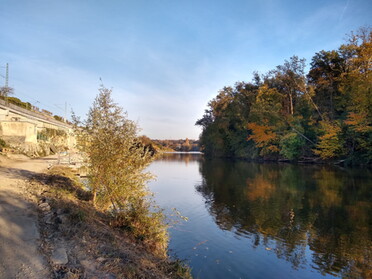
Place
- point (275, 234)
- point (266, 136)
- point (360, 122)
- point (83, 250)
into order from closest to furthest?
point (83, 250)
point (275, 234)
point (360, 122)
point (266, 136)

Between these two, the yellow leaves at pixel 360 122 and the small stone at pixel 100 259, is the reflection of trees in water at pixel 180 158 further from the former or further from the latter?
the small stone at pixel 100 259

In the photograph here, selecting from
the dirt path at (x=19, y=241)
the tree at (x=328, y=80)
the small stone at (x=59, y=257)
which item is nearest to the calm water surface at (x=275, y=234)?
the small stone at (x=59, y=257)

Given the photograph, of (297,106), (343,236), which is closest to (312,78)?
(297,106)

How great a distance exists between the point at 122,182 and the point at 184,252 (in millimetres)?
3231

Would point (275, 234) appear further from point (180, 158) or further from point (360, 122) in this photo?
point (180, 158)

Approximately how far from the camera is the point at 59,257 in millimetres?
4793

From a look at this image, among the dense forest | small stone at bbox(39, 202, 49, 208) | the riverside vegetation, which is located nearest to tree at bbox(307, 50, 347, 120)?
the dense forest

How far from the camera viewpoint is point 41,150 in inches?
1203

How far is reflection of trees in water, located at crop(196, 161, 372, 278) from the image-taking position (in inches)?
316

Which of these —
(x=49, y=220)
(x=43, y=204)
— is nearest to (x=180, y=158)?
(x=43, y=204)

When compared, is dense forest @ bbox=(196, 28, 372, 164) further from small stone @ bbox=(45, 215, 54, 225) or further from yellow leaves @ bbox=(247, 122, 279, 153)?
small stone @ bbox=(45, 215, 54, 225)

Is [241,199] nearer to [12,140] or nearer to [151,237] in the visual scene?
[151,237]

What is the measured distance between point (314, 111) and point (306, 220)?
38.5 meters

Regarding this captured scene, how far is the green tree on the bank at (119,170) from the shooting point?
794 centimetres
